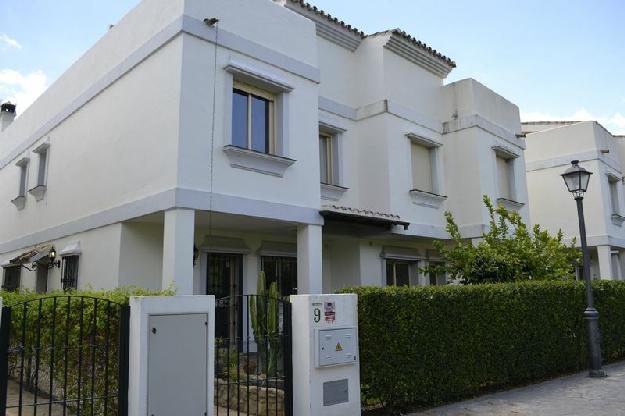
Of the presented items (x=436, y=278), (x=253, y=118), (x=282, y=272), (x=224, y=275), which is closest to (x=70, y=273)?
(x=224, y=275)

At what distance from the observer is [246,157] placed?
9812mm

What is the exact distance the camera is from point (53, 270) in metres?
12.7

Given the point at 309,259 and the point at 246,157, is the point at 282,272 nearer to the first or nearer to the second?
the point at 309,259

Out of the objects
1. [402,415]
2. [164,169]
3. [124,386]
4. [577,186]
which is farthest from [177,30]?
[577,186]

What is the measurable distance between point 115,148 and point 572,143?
56.2 feet

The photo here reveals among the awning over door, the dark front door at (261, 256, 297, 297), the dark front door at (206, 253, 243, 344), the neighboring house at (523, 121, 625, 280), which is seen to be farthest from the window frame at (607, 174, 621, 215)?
the awning over door

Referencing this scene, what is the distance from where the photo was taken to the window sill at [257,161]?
9609 mm

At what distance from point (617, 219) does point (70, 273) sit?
1933 centimetres

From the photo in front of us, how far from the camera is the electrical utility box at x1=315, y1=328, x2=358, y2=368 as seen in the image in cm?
644

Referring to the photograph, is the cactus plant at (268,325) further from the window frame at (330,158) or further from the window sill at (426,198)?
the window sill at (426,198)

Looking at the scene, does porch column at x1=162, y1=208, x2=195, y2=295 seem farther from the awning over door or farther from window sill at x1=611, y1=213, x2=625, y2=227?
window sill at x1=611, y1=213, x2=625, y2=227

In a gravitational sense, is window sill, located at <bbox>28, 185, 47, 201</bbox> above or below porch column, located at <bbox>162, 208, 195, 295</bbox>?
above

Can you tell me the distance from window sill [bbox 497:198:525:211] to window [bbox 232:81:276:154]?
7980 mm

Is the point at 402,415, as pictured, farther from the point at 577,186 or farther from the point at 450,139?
the point at 450,139
